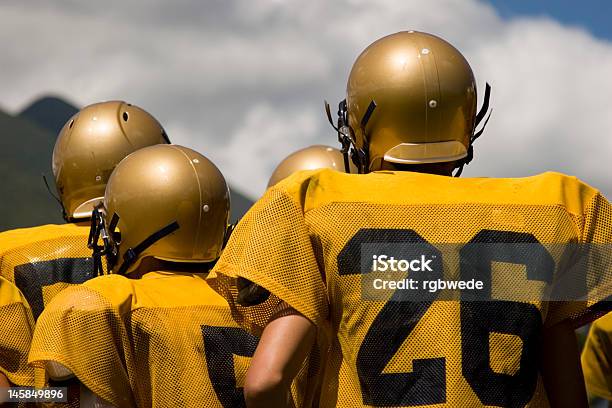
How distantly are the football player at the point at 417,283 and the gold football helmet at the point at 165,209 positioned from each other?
4.66 ft

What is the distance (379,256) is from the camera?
3566 millimetres

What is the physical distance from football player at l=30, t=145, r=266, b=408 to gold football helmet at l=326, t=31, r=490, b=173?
40.0 inches

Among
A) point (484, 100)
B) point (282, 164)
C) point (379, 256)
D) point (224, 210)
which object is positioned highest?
point (484, 100)

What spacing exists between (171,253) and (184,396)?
0.78m

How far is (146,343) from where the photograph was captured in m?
4.55

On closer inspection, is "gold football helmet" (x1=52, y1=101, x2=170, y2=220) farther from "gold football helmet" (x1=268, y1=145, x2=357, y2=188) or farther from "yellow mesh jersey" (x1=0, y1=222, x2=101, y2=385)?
"gold football helmet" (x1=268, y1=145, x2=357, y2=188)

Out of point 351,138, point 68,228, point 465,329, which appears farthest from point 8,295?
point 465,329

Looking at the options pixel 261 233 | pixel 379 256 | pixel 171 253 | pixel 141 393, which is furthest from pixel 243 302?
pixel 171 253

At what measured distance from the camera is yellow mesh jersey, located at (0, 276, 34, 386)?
4988 millimetres

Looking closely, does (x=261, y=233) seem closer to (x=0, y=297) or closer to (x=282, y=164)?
(x=0, y=297)

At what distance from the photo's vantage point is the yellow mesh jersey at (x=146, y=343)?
4391 millimetres

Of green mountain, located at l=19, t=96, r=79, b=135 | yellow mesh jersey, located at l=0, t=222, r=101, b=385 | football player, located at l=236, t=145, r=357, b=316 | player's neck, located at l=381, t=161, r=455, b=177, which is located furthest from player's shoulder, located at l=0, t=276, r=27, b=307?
green mountain, located at l=19, t=96, r=79, b=135

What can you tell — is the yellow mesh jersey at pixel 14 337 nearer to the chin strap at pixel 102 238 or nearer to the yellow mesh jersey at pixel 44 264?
the chin strap at pixel 102 238

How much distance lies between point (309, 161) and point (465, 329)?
4.36 meters
